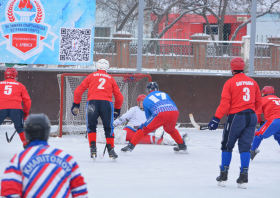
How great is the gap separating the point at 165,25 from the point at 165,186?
23.1 feet

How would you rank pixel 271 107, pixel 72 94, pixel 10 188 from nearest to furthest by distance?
1. pixel 10 188
2. pixel 271 107
3. pixel 72 94

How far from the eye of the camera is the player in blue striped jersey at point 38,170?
7.57 feet

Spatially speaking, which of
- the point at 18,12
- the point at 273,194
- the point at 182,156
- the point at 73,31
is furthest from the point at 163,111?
the point at 18,12

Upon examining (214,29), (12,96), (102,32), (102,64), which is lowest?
(12,96)

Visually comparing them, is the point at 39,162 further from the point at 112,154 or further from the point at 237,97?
the point at 112,154

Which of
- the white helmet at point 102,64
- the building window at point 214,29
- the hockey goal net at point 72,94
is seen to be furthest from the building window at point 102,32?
the white helmet at point 102,64

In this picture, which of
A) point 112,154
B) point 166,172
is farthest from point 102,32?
point 166,172

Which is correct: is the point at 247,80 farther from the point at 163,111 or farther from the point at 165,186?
the point at 163,111

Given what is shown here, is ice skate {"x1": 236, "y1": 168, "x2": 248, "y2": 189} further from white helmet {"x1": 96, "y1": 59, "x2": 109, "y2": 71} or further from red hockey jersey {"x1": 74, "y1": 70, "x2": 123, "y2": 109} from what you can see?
white helmet {"x1": 96, "y1": 59, "x2": 109, "y2": 71}

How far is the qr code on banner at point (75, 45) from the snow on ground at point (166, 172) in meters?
2.64

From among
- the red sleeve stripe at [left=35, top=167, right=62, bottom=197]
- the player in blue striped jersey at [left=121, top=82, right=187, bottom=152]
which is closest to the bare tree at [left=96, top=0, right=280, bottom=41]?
the player in blue striped jersey at [left=121, top=82, right=187, bottom=152]

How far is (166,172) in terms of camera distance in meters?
5.98

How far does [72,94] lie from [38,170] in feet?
25.7

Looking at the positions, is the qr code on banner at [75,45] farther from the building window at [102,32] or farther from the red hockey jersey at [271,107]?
the red hockey jersey at [271,107]
